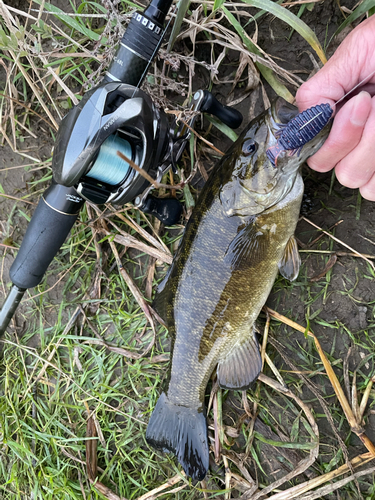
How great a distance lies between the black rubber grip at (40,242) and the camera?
68.9 inches

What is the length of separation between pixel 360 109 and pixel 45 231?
1.51 metres

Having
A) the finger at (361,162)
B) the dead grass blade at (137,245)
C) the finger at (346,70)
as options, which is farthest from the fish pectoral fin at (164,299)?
the finger at (346,70)

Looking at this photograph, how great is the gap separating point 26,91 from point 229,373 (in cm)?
214

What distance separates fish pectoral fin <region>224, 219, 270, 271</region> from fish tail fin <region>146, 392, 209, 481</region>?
0.87 metres

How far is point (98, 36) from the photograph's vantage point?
1.95 metres

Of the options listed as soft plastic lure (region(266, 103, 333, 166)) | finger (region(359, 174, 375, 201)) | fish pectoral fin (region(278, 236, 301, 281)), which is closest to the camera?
soft plastic lure (region(266, 103, 333, 166))

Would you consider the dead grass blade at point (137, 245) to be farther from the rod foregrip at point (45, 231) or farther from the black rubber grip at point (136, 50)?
the black rubber grip at point (136, 50)

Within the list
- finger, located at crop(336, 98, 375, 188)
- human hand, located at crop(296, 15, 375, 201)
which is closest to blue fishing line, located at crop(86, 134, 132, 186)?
human hand, located at crop(296, 15, 375, 201)

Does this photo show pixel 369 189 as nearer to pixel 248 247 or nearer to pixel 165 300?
pixel 248 247

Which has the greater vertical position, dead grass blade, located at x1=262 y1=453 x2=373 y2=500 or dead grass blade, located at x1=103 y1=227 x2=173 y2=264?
dead grass blade, located at x1=103 y1=227 x2=173 y2=264

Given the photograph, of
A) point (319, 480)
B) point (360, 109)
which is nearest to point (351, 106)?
point (360, 109)

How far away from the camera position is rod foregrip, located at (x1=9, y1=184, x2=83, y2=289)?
5.62 feet

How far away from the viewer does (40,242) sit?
5.85 ft

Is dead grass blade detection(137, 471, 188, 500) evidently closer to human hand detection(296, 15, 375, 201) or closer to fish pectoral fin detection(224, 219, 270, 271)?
fish pectoral fin detection(224, 219, 270, 271)
